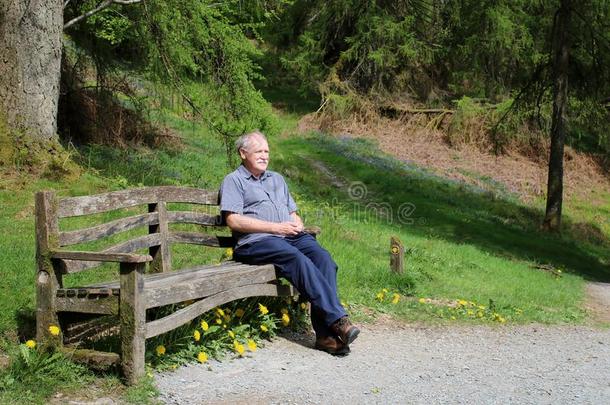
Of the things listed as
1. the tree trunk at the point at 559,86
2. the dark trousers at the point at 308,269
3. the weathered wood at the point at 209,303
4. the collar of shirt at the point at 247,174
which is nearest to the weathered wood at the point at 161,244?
the dark trousers at the point at 308,269

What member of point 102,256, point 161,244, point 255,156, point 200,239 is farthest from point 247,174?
point 102,256

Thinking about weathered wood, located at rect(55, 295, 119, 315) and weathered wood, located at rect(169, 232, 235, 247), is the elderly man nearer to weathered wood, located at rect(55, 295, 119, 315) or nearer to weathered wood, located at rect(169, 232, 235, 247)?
weathered wood, located at rect(169, 232, 235, 247)

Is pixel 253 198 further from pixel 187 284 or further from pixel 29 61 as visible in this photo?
pixel 29 61

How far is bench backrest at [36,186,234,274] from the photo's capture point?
4.93m

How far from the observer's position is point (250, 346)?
5812mm

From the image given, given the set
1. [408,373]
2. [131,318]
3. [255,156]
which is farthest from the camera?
[255,156]

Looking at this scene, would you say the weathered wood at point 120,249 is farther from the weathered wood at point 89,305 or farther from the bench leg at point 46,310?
the weathered wood at point 89,305

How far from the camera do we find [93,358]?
4.78 m

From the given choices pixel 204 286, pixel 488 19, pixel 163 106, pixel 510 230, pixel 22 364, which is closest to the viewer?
pixel 22 364

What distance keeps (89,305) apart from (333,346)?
2152mm

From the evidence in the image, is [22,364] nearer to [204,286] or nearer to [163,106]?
[204,286]

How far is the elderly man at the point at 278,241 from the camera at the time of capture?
19.8 ft

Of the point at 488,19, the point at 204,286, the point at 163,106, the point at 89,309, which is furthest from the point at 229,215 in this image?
the point at 488,19

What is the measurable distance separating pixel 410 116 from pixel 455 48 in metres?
3.70
